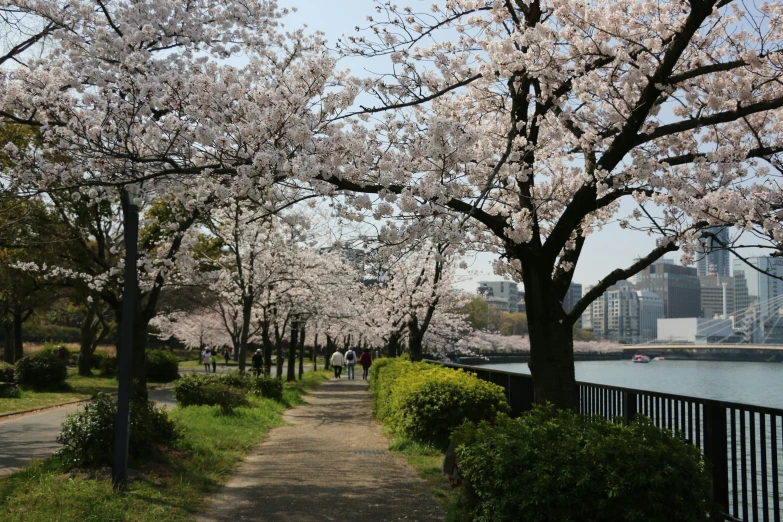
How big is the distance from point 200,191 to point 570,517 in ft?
20.4

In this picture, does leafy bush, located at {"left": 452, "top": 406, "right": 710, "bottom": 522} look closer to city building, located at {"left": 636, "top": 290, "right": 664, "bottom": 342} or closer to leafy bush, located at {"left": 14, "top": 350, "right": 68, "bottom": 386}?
leafy bush, located at {"left": 14, "top": 350, "right": 68, "bottom": 386}

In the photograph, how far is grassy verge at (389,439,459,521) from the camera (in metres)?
7.44

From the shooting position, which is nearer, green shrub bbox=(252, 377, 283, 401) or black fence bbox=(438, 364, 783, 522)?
black fence bbox=(438, 364, 783, 522)

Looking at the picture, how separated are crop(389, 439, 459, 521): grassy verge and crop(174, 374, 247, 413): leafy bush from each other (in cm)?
477

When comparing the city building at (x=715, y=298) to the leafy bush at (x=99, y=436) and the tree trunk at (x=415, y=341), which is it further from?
the leafy bush at (x=99, y=436)

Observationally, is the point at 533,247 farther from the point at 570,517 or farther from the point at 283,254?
the point at 283,254

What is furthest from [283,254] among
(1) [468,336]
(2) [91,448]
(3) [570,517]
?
(1) [468,336]

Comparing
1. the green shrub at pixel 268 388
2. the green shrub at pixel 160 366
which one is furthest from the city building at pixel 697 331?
the green shrub at pixel 268 388

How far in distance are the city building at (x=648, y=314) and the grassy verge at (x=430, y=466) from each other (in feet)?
294

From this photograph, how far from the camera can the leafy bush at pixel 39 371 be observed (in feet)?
71.8

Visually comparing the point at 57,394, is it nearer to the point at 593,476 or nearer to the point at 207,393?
the point at 207,393

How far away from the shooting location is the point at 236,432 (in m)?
12.5

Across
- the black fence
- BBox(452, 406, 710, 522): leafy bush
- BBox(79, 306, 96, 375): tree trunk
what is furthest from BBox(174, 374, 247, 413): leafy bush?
BBox(79, 306, 96, 375): tree trunk

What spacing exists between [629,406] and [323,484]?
372 centimetres
